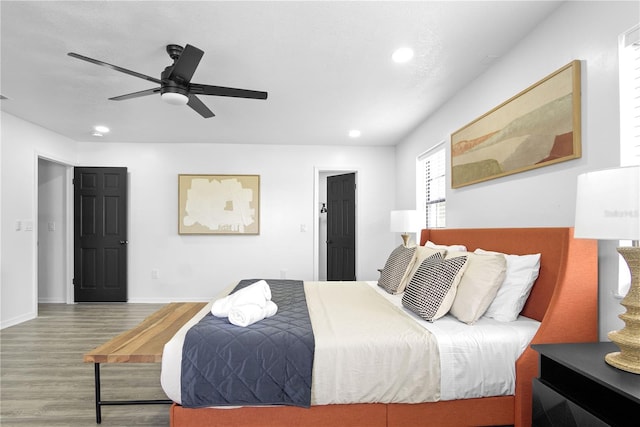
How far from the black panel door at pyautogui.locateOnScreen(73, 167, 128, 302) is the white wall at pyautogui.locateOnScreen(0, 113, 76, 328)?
81 centimetres

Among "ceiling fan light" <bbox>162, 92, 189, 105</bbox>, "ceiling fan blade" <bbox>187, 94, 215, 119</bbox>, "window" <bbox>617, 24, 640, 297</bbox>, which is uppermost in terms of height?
"ceiling fan blade" <bbox>187, 94, 215, 119</bbox>

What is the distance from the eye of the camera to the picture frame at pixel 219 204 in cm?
534

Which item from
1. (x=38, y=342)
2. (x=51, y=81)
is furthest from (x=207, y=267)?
(x=51, y=81)

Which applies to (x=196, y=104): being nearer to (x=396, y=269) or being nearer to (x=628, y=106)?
(x=396, y=269)

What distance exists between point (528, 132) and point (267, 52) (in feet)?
6.45

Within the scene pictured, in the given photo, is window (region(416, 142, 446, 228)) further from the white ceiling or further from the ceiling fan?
the ceiling fan

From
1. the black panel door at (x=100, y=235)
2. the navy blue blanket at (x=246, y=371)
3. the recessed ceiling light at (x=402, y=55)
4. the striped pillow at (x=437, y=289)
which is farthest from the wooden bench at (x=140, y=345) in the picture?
the black panel door at (x=100, y=235)

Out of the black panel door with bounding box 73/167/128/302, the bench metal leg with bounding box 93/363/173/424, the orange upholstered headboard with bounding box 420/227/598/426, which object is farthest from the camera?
the black panel door with bounding box 73/167/128/302

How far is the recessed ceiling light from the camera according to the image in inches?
98.6

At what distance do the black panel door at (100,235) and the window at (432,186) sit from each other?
450cm

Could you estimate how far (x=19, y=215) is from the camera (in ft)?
13.6

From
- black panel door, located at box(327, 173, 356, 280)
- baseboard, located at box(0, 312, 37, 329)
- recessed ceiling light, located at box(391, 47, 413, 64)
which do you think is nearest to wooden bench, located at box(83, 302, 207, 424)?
recessed ceiling light, located at box(391, 47, 413, 64)

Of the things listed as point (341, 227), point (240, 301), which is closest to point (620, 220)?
point (240, 301)

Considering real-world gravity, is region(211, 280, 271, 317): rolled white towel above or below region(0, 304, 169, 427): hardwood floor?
above
